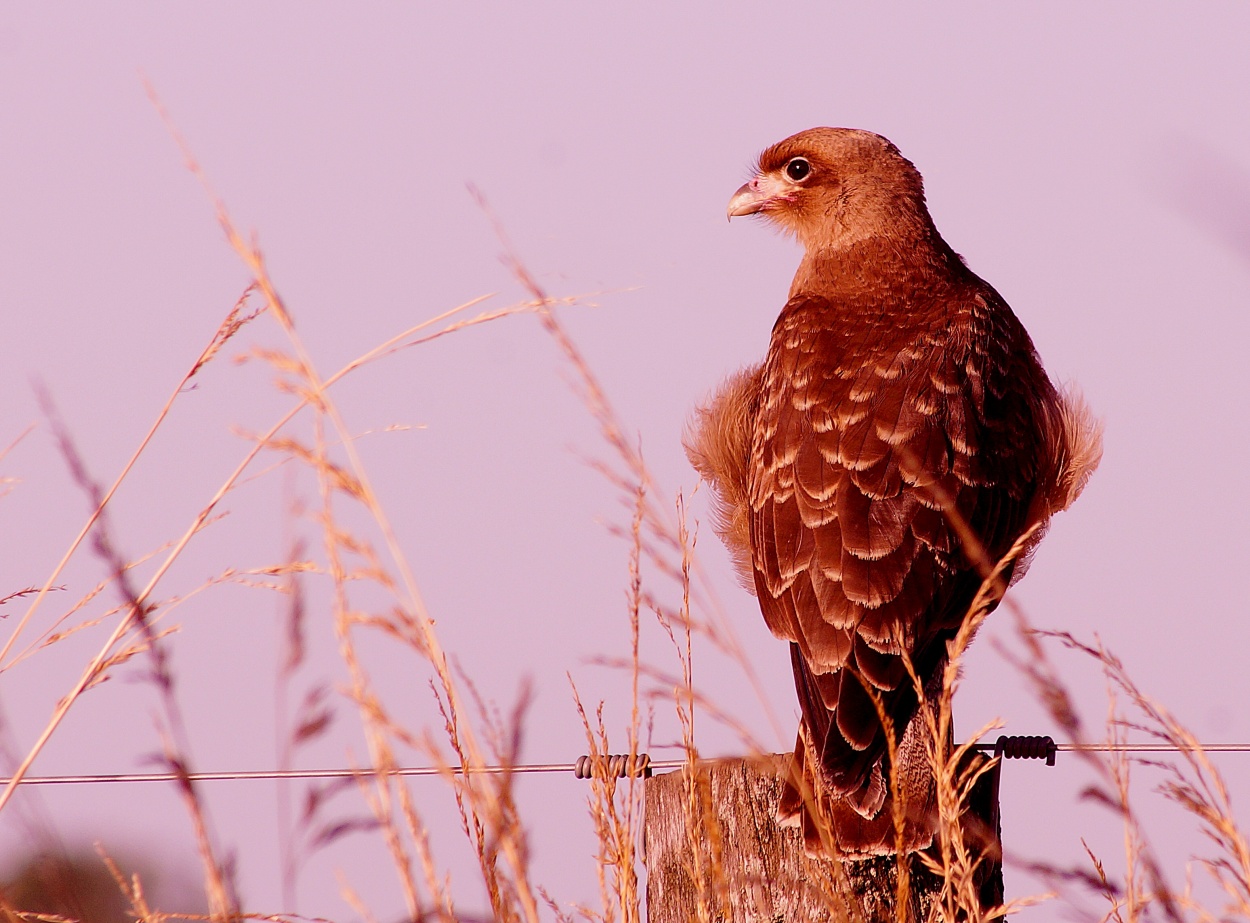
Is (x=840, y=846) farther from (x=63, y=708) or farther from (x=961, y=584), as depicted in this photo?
(x=63, y=708)

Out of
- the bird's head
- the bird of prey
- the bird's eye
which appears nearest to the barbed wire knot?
the bird of prey

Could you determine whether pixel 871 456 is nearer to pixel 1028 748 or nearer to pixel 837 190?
pixel 1028 748

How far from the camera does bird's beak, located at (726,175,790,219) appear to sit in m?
5.13

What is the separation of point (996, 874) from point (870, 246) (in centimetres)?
233

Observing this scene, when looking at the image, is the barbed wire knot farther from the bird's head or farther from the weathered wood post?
the bird's head

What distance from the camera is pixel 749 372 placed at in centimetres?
471

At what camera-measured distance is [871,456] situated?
3564 mm

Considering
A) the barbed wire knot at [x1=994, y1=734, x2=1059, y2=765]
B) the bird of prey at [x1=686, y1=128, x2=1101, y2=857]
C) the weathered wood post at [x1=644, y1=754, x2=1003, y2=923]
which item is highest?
the bird of prey at [x1=686, y1=128, x2=1101, y2=857]

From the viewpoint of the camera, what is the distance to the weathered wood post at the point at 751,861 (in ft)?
9.40

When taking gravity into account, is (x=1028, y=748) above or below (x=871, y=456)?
below

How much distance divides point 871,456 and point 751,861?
3.97ft

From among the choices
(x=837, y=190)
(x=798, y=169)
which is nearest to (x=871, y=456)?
(x=837, y=190)

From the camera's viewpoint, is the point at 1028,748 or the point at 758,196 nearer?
the point at 1028,748

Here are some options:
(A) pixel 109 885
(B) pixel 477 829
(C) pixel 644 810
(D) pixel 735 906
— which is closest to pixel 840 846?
(D) pixel 735 906
